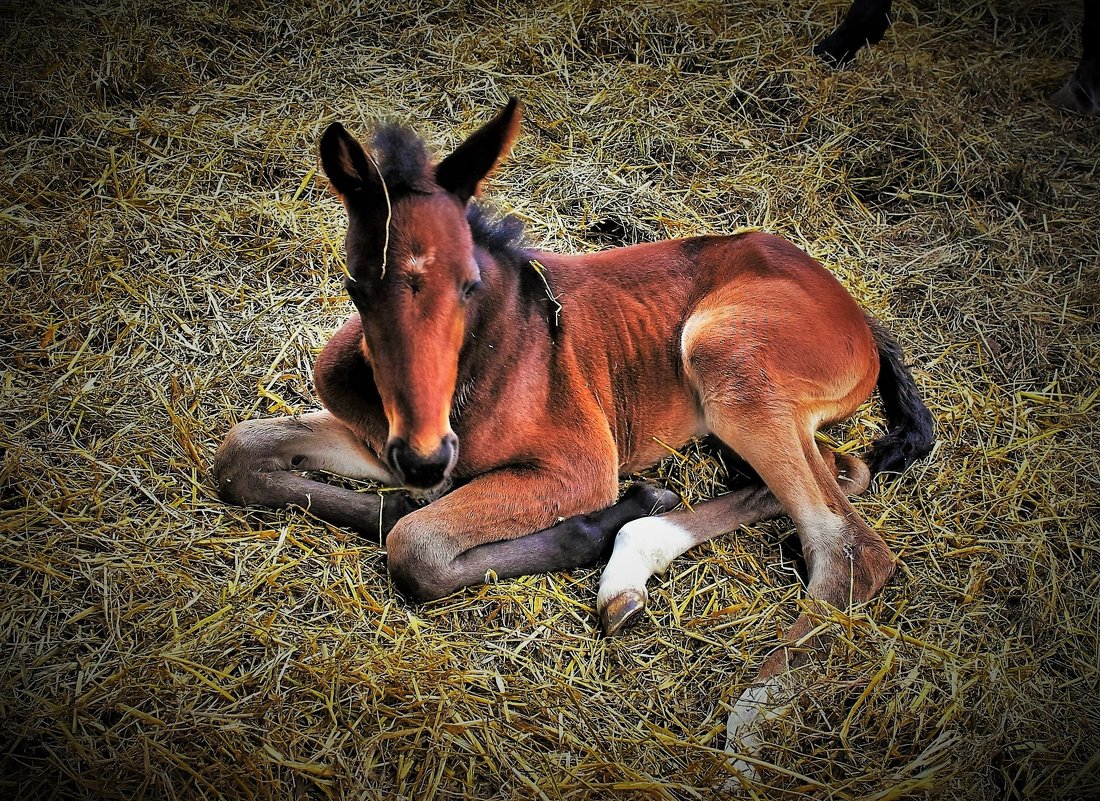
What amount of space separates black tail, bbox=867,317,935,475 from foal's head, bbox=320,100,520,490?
185 cm

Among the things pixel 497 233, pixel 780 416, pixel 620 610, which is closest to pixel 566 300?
pixel 497 233

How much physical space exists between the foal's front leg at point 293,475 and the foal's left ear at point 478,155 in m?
1.12

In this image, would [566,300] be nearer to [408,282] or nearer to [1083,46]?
[408,282]

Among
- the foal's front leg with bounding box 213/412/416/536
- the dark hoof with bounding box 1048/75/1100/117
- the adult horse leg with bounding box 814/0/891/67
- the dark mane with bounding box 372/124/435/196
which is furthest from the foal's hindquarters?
the dark hoof with bounding box 1048/75/1100/117

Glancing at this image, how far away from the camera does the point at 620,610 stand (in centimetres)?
277

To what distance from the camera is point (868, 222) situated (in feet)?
14.6

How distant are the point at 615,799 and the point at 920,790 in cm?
88

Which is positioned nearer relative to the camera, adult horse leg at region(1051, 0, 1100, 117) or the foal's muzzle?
the foal's muzzle

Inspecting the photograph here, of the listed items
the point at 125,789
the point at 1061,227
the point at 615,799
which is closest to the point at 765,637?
the point at 615,799

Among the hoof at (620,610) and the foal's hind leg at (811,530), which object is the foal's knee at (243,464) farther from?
the foal's hind leg at (811,530)

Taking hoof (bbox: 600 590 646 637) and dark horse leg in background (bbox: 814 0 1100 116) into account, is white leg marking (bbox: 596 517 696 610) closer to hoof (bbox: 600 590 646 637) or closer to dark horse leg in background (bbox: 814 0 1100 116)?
hoof (bbox: 600 590 646 637)

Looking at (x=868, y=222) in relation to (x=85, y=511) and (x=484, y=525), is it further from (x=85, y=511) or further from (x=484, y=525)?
(x=85, y=511)

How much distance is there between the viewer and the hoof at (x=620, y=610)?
275 centimetres

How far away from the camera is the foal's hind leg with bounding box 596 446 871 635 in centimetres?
A: 280
